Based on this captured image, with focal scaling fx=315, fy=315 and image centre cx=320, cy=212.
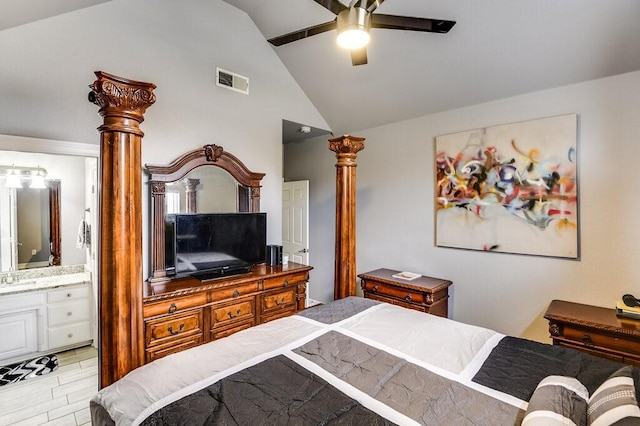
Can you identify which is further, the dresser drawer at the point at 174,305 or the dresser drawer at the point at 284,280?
the dresser drawer at the point at 284,280

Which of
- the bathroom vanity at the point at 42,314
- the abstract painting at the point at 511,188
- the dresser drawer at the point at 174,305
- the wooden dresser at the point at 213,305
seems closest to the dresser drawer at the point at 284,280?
the wooden dresser at the point at 213,305

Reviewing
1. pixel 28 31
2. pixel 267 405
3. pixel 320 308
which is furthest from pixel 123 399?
pixel 28 31

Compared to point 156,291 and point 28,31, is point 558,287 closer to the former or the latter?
point 156,291

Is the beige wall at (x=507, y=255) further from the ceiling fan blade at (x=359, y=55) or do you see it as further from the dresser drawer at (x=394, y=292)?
the ceiling fan blade at (x=359, y=55)

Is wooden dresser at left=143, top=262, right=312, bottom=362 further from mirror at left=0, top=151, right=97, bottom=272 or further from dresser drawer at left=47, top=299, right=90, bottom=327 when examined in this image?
mirror at left=0, top=151, right=97, bottom=272

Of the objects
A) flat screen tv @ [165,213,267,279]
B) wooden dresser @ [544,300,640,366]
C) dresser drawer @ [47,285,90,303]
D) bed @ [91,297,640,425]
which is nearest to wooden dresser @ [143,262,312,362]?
flat screen tv @ [165,213,267,279]

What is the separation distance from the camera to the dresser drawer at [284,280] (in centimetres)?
307

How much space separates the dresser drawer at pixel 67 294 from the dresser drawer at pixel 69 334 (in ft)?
0.94

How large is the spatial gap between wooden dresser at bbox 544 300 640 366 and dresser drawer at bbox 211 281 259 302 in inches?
94.9

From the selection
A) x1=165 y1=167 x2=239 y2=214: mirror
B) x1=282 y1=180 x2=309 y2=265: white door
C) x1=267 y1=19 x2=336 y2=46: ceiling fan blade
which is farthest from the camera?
x1=282 y1=180 x2=309 y2=265: white door

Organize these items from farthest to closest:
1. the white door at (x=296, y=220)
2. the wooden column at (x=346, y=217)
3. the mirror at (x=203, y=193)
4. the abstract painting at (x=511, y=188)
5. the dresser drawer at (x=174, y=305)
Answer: the white door at (x=296, y=220) < the mirror at (x=203, y=193) < the wooden column at (x=346, y=217) < the abstract painting at (x=511, y=188) < the dresser drawer at (x=174, y=305)

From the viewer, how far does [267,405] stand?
3.78ft

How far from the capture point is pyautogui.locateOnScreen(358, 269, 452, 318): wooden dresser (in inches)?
119

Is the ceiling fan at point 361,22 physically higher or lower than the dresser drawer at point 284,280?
higher
